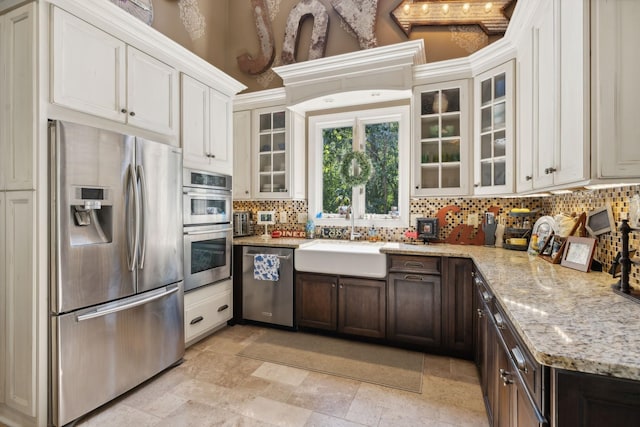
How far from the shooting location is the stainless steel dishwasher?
3209 mm

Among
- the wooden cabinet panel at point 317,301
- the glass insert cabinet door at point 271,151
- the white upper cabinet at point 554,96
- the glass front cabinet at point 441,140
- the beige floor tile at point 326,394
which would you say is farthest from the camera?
the glass insert cabinet door at point 271,151

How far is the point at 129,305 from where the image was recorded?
6.99ft

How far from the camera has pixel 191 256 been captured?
2.78 m

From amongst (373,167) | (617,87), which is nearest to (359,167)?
(373,167)

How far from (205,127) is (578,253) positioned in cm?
302

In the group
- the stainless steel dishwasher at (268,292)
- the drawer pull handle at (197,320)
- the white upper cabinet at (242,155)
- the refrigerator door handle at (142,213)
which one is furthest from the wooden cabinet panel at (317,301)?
the refrigerator door handle at (142,213)

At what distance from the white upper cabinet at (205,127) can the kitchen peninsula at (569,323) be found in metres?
2.49

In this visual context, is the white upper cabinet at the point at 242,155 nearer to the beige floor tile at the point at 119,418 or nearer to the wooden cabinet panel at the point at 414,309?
the wooden cabinet panel at the point at 414,309

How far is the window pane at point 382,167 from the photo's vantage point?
11.7 ft

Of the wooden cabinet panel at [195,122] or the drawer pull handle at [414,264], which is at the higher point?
the wooden cabinet panel at [195,122]

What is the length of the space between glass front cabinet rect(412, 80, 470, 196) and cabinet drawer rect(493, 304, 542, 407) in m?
1.79

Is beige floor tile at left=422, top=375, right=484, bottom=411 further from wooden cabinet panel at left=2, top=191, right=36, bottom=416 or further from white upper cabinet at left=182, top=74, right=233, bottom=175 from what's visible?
A: white upper cabinet at left=182, top=74, right=233, bottom=175

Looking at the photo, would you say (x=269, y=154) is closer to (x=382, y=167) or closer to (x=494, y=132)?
(x=382, y=167)

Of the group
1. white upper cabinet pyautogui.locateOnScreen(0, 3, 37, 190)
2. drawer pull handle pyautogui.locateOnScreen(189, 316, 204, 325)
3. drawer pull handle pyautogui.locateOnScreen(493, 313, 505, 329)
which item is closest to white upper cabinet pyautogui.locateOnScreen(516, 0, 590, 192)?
drawer pull handle pyautogui.locateOnScreen(493, 313, 505, 329)
